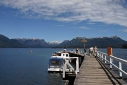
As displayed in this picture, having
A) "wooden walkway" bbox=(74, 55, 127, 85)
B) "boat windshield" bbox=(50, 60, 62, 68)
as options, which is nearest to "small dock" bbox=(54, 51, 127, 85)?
"wooden walkway" bbox=(74, 55, 127, 85)

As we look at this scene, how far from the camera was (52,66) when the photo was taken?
132 ft

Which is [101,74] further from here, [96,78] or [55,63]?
[55,63]

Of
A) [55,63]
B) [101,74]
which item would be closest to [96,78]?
[101,74]

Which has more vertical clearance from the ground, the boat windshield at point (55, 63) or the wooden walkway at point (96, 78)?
the wooden walkway at point (96, 78)

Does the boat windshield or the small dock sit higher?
the small dock

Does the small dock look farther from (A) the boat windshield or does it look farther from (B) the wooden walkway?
(A) the boat windshield

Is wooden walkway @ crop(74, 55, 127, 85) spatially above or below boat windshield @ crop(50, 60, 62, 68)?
above

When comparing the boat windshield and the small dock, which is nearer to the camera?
the small dock

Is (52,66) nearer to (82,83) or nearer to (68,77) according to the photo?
(68,77)

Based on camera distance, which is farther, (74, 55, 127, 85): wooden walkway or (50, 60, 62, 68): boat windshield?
(50, 60, 62, 68): boat windshield

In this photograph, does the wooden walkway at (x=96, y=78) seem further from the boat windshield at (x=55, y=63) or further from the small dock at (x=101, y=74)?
the boat windshield at (x=55, y=63)

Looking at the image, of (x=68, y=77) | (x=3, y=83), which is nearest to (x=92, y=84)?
(x=68, y=77)

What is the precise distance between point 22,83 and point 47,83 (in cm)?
379

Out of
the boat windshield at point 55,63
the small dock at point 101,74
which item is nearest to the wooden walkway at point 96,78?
the small dock at point 101,74
